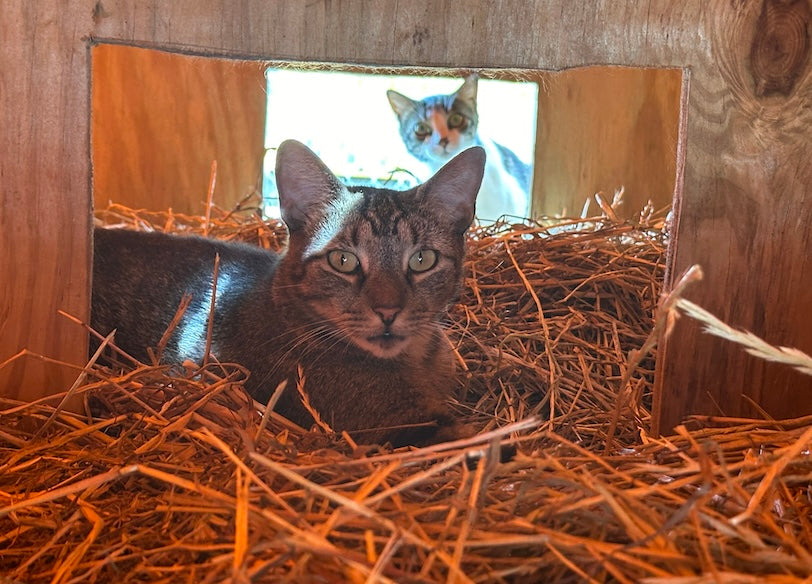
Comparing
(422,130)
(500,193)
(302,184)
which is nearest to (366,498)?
(302,184)

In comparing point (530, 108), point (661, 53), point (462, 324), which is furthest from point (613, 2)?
point (530, 108)

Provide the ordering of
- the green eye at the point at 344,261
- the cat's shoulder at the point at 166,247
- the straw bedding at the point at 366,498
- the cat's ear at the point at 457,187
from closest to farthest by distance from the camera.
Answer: the straw bedding at the point at 366,498 < the green eye at the point at 344,261 < the cat's ear at the point at 457,187 < the cat's shoulder at the point at 166,247

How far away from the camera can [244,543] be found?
1.47 meters

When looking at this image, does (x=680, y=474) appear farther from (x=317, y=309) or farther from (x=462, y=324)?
(x=462, y=324)

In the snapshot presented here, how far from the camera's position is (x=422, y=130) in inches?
212

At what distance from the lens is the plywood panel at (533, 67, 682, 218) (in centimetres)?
402

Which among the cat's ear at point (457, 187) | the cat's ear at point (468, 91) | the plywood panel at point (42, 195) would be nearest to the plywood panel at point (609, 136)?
the cat's ear at point (468, 91)

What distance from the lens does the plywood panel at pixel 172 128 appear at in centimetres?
411

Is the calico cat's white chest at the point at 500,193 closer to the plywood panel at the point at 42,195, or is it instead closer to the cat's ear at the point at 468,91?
the cat's ear at the point at 468,91

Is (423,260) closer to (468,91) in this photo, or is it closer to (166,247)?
(166,247)

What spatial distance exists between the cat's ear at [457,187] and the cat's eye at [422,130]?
9.36ft

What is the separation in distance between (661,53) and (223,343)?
5.03 feet

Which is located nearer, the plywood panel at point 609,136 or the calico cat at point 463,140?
the plywood panel at point 609,136

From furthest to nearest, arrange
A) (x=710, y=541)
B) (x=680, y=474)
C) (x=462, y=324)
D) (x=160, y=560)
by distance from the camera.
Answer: (x=462, y=324) → (x=680, y=474) → (x=160, y=560) → (x=710, y=541)
